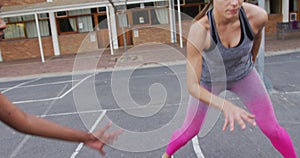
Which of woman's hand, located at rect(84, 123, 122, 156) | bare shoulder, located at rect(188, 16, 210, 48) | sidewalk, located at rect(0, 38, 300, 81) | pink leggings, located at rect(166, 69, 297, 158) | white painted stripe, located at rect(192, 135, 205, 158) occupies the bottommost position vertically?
sidewalk, located at rect(0, 38, 300, 81)

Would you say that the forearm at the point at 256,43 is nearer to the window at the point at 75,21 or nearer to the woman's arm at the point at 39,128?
the woman's arm at the point at 39,128

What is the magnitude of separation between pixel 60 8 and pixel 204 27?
1324 cm

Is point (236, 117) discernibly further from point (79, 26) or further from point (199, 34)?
point (79, 26)

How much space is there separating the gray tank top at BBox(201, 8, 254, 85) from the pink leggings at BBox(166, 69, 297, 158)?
8cm

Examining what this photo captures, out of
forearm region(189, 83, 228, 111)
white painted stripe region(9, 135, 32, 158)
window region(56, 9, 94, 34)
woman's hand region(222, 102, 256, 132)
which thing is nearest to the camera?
woman's hand region(222, 102, 256, 132)

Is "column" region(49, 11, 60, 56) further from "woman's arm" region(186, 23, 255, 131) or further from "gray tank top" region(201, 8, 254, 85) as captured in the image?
"woman's arm" region(186, 23, 255, 131)

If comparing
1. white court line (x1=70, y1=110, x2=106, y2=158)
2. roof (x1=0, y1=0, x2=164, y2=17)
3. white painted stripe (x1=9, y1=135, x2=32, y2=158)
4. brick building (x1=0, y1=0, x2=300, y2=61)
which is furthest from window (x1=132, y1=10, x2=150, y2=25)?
white painted stripe (x1=9, y1=135, x2=32, y2=158)

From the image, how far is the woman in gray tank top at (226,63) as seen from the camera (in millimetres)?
1955

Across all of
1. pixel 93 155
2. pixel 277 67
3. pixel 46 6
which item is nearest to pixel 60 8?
pixel 46 6

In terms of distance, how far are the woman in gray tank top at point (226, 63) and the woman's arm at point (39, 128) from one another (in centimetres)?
71

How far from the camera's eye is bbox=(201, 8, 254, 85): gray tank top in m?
2.13

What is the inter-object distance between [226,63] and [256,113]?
496mm

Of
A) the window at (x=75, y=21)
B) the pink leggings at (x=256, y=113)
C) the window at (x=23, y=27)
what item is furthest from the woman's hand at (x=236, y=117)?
the window at (x=23, y=27)

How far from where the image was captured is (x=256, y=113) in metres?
2.36
